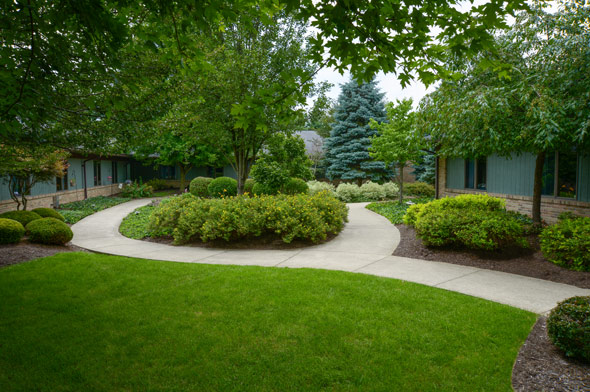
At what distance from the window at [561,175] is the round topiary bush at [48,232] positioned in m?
12.7

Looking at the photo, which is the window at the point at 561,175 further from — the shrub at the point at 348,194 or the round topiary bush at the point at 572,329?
the shrub at the point at 348,194

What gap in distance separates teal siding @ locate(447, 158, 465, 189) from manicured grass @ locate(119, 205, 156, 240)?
11.5m

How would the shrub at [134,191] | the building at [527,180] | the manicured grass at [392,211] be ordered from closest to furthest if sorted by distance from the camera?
the building at [527,180] < the manicured grass at [392,211] < the shrub at [134,191]

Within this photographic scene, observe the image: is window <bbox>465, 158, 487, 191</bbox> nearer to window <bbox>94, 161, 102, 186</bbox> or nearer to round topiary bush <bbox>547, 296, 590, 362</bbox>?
round topiary bush <bbox>547, 296, 590, 362</bbox>

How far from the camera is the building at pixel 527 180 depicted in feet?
29.0

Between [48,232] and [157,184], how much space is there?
18.6 meters

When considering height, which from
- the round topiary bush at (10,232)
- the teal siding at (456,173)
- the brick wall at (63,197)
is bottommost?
the round topiary bush at (10,232)

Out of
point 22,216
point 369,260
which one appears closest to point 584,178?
point 369,260

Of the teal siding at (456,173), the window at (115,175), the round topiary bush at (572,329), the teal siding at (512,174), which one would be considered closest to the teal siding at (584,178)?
the teal siding at (512,174)

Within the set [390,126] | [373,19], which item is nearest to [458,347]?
[373,19]

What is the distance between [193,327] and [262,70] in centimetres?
950

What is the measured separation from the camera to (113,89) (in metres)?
4.91

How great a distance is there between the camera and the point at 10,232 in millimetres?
8078

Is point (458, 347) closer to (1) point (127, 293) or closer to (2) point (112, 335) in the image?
(2) point (112, 335)
